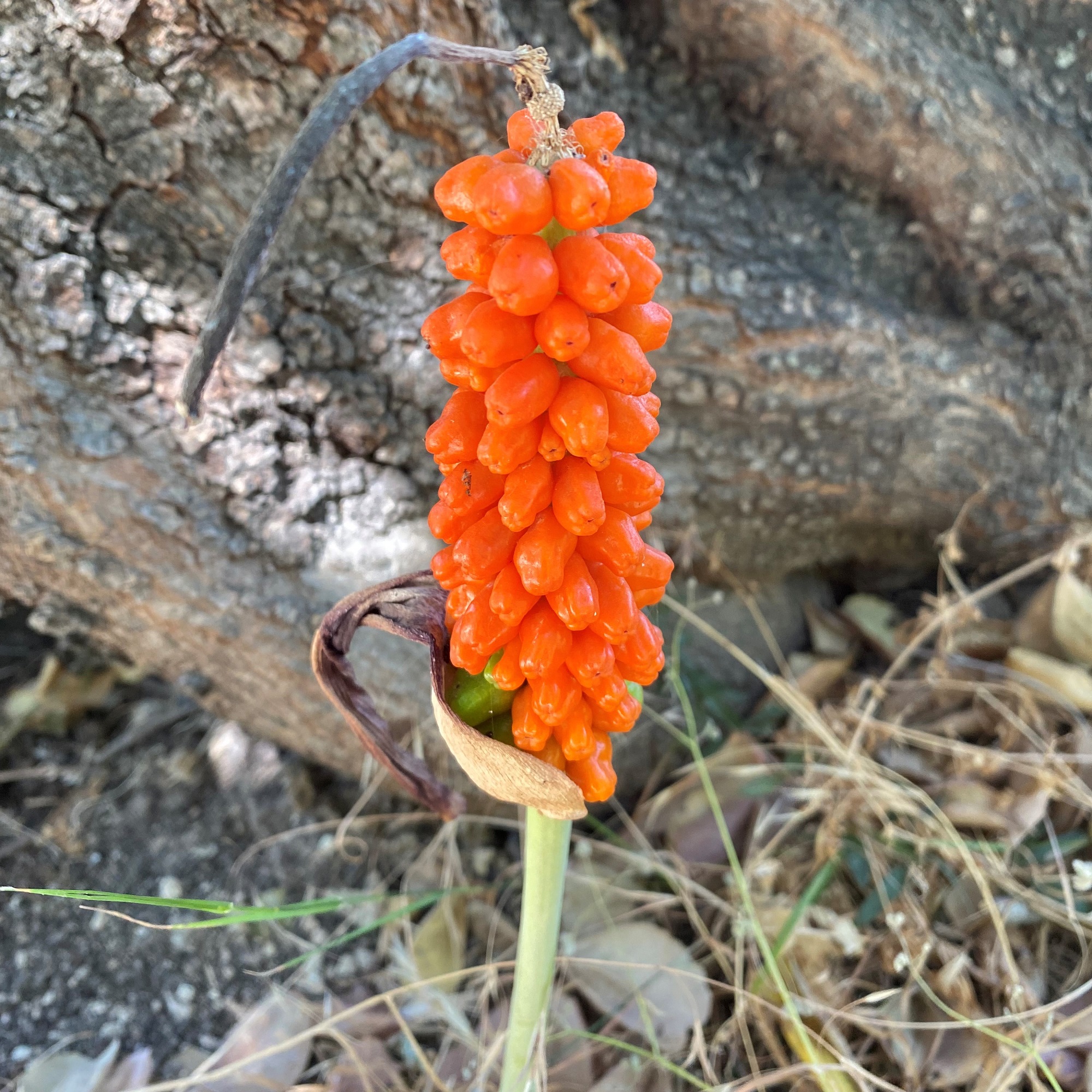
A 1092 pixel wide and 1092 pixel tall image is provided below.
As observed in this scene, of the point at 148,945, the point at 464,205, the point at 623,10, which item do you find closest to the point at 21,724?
the point at 148,945

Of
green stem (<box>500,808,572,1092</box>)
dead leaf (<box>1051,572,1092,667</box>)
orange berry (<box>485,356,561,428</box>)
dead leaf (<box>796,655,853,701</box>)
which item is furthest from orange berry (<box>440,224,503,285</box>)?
dead leaf (<box>1051,572,1092,667</box>)

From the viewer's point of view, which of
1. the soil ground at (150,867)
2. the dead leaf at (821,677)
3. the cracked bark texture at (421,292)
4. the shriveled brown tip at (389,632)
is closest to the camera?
the shriveled brown tip at (389,632)

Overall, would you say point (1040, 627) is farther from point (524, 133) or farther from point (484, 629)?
Result: point (524, 133)

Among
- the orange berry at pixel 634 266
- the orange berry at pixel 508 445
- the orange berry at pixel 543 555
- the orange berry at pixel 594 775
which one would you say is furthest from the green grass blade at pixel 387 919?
the orange berry at pixel 634 266

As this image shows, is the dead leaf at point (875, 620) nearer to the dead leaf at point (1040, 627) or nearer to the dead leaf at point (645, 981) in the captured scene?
the dead leaf at point (1040, 627)

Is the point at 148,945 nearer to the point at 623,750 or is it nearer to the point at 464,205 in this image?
the point at 623,750

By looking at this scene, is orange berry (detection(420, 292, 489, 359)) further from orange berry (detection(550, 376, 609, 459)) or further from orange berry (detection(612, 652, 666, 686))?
orange berry (detection(612, 652, 666, 686))

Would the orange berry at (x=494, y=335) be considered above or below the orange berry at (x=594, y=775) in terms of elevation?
above

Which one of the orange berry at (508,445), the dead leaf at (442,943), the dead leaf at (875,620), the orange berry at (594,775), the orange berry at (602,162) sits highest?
the orange berry at (602,162)
